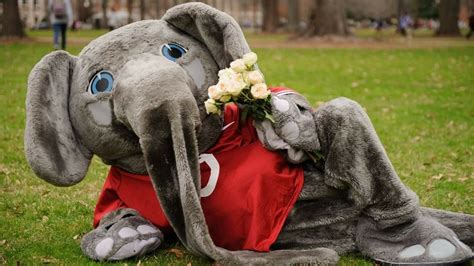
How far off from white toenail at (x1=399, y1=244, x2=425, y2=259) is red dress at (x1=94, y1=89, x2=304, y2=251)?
68cm

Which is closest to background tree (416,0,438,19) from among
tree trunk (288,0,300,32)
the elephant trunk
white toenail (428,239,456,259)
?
tree trunk (288,0,300,32)

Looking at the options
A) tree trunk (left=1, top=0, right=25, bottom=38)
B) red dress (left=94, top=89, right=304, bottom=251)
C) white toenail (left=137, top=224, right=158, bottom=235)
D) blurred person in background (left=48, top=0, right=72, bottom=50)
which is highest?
red dress (left=94, top=89, right=304, bottom=251)

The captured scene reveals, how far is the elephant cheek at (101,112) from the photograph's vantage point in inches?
172

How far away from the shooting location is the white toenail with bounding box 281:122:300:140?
4.19 m

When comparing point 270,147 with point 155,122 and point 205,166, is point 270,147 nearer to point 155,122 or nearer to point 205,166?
point 205,166

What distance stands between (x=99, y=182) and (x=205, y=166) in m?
2.79

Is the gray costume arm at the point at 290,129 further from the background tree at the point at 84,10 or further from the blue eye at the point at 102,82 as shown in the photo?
the background tree at the point at 84,10

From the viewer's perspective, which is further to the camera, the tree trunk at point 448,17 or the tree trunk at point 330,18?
the tree trunk at point 448,17

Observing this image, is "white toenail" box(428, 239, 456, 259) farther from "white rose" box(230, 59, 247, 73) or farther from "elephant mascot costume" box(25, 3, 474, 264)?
"white rose" box(230, 59, 247, 73)

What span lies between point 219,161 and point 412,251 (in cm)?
121

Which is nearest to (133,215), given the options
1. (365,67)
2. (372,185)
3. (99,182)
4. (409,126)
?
(372,185)

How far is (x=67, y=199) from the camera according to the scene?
627 centimetres

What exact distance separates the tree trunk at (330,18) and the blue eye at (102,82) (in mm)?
24813

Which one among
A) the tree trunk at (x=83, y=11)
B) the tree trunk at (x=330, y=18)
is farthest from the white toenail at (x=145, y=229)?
the tree trunk at (x=83, y=11)
